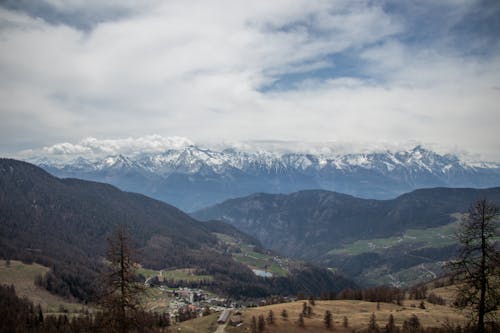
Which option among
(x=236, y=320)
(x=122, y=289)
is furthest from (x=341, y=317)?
(x=122, y=289)

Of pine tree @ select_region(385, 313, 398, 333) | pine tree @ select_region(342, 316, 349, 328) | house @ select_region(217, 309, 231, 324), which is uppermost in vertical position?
pine tree @ select_region(385, 313, 398, 333)

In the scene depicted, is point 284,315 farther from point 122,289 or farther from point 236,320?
point 122,289

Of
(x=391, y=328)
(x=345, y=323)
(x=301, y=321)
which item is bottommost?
(x=301, y=321)

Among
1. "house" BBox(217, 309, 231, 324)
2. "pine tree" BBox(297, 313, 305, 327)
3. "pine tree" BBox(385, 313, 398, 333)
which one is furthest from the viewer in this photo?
"house" BBox(217, 309, 231, 324)

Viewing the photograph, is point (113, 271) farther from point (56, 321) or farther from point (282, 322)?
point (56, 321)

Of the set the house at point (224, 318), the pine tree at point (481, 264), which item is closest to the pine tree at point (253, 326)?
the house at point (224, 318)

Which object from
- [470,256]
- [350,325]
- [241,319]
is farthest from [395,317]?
[470,256]

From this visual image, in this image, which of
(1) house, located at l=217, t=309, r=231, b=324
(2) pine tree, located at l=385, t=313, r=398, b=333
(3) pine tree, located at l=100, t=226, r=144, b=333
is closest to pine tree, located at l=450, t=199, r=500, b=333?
(3) pine tree, located at l=100, t=226, r=144, b=333

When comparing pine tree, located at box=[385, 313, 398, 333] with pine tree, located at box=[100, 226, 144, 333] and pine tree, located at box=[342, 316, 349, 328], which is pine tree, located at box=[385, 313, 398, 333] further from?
pine tree, located at box=[100, 226, 144, 333]

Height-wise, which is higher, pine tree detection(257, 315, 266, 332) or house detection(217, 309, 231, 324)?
pine tree detection(257, 315, 266, 332)

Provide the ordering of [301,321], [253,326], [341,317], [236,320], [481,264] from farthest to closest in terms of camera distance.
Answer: [341,317] < [236,320] < [301,321] < [253,326] < [481,264]
